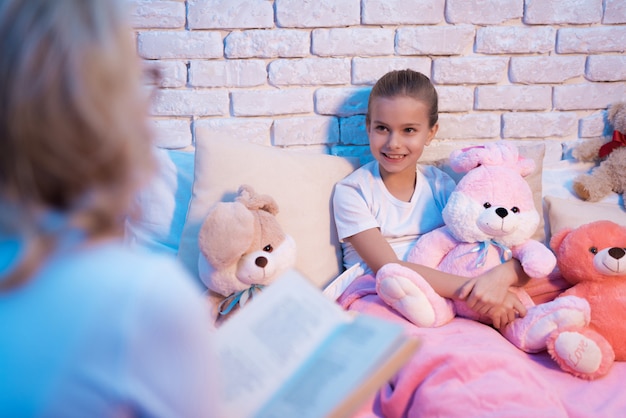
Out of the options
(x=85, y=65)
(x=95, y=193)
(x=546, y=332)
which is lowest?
(x=546, y=332)

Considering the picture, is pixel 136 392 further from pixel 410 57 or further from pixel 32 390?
pixel 410 57

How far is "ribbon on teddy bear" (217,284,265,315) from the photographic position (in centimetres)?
134

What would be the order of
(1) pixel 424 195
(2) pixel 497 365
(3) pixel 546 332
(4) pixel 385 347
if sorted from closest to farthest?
(4) pixel 385 347 → (2) pixel 497 365 → (3) pixel 546 332 → (1) pixel 424 195

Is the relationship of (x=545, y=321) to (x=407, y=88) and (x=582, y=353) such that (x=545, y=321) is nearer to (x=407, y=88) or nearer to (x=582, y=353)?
(x=582, y=353)

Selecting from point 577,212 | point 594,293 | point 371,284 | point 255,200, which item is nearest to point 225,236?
point 255,200

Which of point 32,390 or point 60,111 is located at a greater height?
point 60,111

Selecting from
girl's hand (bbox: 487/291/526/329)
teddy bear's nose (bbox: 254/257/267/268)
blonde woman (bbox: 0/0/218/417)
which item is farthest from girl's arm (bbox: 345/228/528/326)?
blonde woman (bbox: 0/0/218/417)

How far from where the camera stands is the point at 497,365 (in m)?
1.09

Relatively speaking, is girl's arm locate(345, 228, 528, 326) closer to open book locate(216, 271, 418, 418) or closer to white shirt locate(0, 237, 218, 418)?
open book locate(216, 271, 418, 418)

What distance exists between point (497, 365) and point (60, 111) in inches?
38.0

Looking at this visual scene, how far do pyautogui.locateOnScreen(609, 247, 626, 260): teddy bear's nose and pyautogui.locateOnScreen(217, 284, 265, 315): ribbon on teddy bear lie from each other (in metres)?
0.87

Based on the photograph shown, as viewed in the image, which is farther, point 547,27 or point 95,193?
point 547,27

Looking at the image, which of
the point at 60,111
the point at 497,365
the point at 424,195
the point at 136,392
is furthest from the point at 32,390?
the point at 424,195

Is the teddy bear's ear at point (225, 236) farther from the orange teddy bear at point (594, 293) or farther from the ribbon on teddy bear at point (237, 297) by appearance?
the orange teddy bear at point (594, 293)
